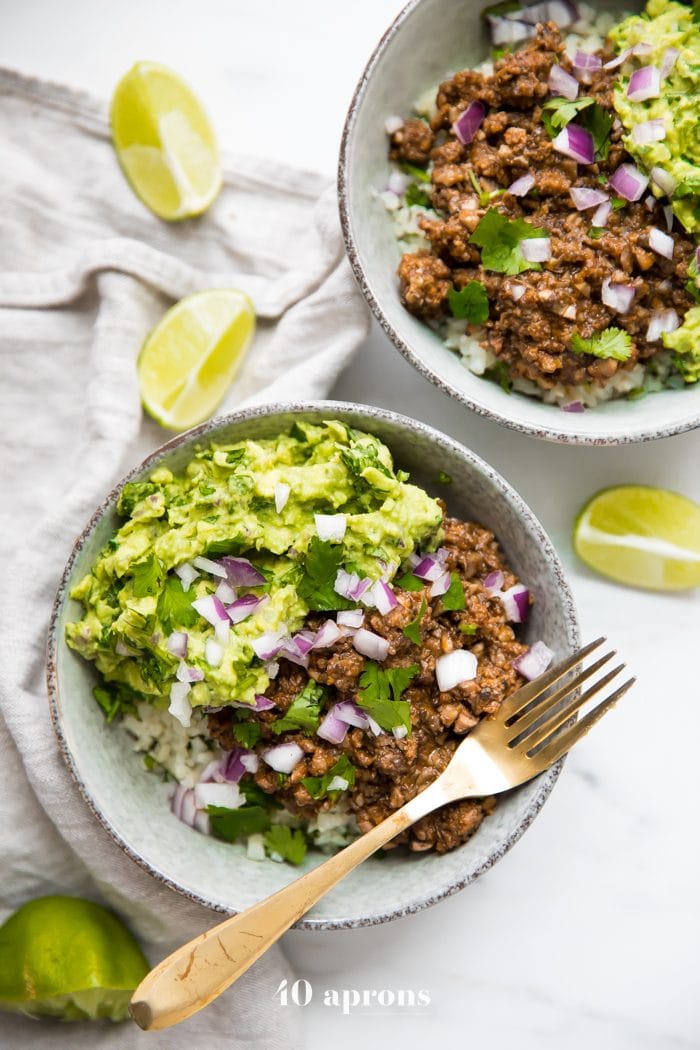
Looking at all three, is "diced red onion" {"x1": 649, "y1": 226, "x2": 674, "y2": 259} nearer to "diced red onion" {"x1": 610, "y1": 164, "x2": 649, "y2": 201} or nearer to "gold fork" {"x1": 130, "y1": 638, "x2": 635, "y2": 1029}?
"diced red onion" {"x1": 610, "y1": 164, "x2": 649, "y2": 201}

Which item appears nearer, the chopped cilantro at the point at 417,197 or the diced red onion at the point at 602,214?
the diced red onion at the point at 602,214

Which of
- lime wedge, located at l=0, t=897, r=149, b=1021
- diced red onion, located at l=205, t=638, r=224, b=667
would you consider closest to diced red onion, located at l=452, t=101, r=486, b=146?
diced red onion, located at l=205, t=638, r=224, b=667

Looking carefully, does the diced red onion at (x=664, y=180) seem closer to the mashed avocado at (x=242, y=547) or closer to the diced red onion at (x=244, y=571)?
the mashed avocado at (x=242, y=547)

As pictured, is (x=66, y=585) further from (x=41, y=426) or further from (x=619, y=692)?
(x=619, y=692)

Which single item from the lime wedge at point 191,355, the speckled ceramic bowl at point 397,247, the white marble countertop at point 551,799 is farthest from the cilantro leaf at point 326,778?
the lime wedge at point 191,355

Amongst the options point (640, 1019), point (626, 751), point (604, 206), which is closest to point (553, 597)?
point (626, 751)

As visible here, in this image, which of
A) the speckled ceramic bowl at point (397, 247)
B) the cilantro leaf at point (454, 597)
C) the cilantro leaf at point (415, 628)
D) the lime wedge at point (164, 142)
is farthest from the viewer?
the lime wedge at point (164, 142)

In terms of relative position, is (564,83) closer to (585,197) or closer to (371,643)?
(585,197)
